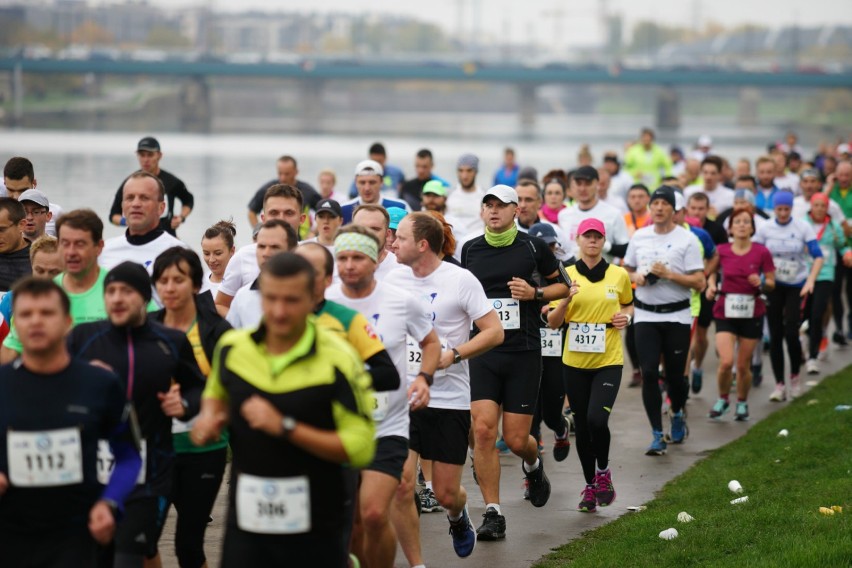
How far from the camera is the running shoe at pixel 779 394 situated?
13789 millimetres

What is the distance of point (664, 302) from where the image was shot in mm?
11320

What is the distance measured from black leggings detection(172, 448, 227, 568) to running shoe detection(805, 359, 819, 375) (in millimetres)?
10456

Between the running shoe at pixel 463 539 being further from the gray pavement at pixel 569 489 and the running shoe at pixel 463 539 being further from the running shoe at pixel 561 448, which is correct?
the running shoe at pixel 561 448

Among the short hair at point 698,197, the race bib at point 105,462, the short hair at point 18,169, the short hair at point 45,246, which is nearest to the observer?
the race bib at point 105,462

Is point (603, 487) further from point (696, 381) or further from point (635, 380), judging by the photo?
point (635, 380)

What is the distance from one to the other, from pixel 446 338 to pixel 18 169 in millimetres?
4024

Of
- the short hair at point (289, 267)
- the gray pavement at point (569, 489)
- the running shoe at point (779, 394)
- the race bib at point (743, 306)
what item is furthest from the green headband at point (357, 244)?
the running shoe at point (779, 394)

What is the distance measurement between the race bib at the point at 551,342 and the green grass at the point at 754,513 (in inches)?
50.4

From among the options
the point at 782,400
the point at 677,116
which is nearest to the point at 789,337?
the point at 782,400

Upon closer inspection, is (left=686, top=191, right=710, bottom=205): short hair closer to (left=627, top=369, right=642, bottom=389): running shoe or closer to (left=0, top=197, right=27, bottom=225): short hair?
(left=627, top=369, right=642, bottom=389): running shoe

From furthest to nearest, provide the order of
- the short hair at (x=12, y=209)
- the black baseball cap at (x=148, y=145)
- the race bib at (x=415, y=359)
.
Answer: the black baseball cap at (x=148, y=145) < the short hair at (x=12, y=209) < the race bib at (x=415, y=359)

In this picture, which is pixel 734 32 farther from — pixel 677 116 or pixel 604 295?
pixel 604 295

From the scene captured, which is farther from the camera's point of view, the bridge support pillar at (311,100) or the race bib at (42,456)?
the bridge support pillar at (311,100)

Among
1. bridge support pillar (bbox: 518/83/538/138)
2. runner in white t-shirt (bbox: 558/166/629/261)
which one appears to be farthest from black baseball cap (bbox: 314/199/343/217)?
bridge support pillar (bbox: 518/83/538/138)
